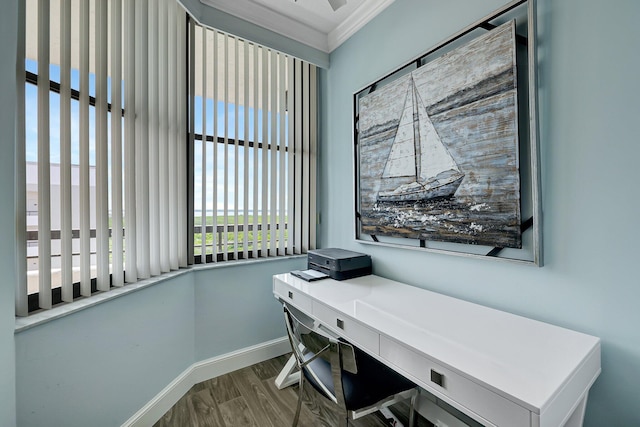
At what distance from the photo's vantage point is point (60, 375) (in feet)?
3.76

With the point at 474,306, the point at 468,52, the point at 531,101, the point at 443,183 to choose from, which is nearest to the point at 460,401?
the point at 474,306

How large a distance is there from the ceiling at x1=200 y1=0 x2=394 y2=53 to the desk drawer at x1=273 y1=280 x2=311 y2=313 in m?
2.00

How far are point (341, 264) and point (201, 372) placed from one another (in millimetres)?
1312

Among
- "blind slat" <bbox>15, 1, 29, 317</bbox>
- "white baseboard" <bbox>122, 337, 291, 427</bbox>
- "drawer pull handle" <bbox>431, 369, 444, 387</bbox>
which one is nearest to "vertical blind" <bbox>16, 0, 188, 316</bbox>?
"blind slat" <bbox>15, 1, 29, 317</bbox>

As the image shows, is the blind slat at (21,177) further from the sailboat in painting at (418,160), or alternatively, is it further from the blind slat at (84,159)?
the sailboat in painting at (418,160)

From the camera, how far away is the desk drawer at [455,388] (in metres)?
0.72

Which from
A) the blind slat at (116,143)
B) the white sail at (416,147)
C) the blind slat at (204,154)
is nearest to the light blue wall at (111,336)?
the blind slat at (116,143)

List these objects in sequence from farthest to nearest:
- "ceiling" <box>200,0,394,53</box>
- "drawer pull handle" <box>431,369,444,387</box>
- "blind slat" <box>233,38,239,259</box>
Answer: "blind slat" <box>233,38,239,259</box> < "ceiling" <box>200,0,394,53</box> < "drawer pull handle" <box>431,369,444,387</box>

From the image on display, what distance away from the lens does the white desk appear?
733 millimetres

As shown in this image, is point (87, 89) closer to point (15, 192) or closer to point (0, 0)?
point (0, 0)

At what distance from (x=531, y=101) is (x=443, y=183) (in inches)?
19.6

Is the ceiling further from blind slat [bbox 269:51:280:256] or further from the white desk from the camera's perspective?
the white desk

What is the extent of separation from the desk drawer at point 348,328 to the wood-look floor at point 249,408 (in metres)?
0.40

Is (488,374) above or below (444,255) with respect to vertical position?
below
